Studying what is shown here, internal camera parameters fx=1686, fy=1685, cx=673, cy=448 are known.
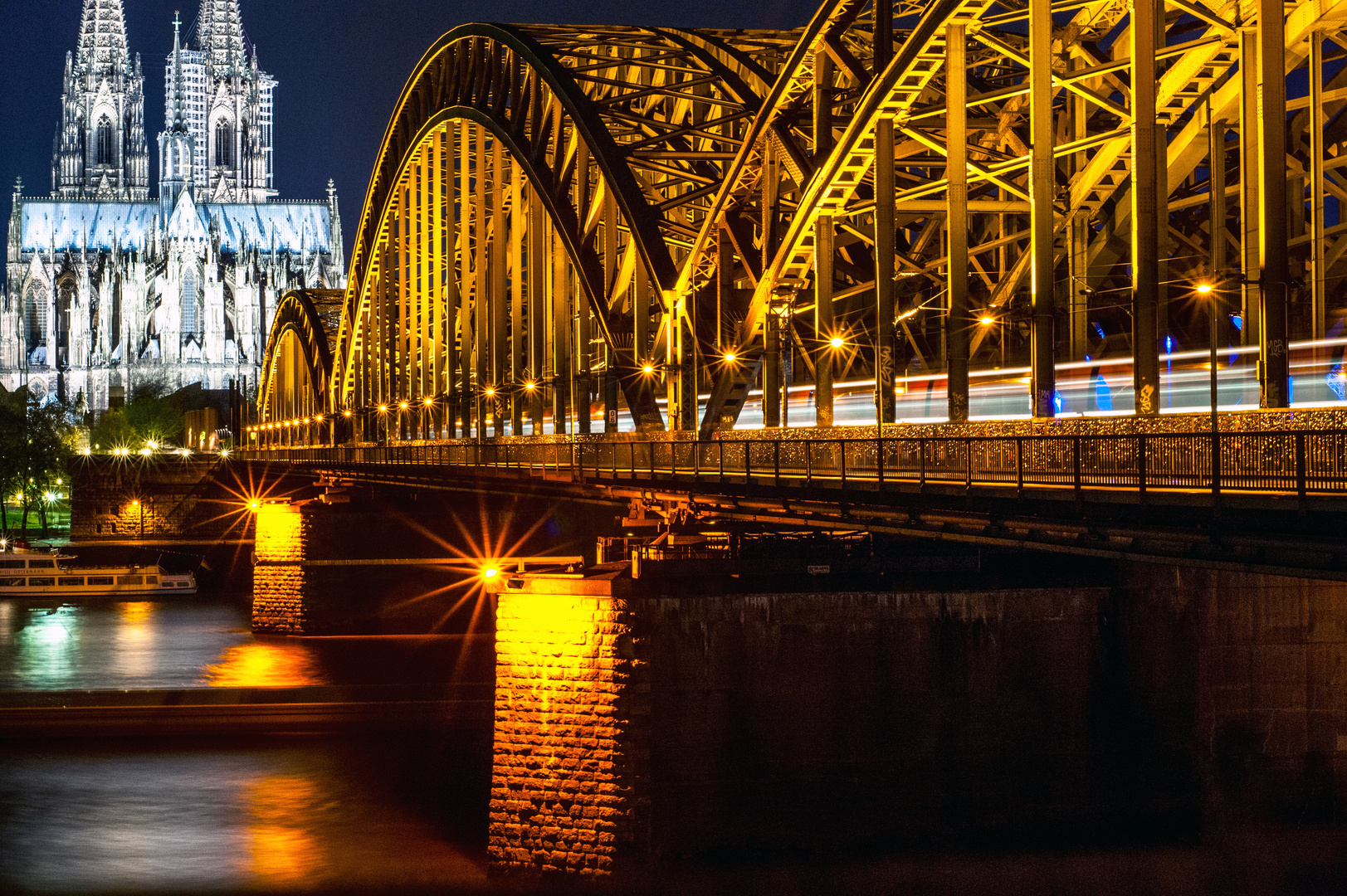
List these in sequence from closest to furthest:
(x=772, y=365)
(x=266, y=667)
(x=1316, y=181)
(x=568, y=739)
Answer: (x=568, y=739) → (x=1316, y=181) → (x=772, y=365) → (x=266, y=667)

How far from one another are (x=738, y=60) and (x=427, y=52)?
17164 mm

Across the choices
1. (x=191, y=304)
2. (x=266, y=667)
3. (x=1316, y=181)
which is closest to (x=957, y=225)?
(x=1316, y=181)

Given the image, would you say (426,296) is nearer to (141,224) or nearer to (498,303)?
(498,303)

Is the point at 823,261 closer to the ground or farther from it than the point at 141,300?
closer to the ground

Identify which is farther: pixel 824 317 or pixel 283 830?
pixel 283 830

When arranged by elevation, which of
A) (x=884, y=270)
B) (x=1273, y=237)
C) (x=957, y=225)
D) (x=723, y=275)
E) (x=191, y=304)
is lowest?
(x=1273, y=237)

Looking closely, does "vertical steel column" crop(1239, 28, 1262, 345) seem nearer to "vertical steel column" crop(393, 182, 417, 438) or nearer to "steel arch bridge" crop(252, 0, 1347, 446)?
"steel arch bridge" crop(252, 0, 1347, 446)

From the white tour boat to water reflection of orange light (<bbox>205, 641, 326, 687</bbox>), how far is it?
2850 centimetres

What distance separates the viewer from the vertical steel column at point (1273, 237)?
1919 centimetres

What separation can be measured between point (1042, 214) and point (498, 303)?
3529 centimetres

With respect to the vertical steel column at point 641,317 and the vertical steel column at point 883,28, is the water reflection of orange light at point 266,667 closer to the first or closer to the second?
the vertical steel column at point 641,317

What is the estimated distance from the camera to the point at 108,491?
98.3 m

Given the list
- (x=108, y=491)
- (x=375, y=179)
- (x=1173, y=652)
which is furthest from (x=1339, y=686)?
(x=108, y=491)

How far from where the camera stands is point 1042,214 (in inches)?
920
